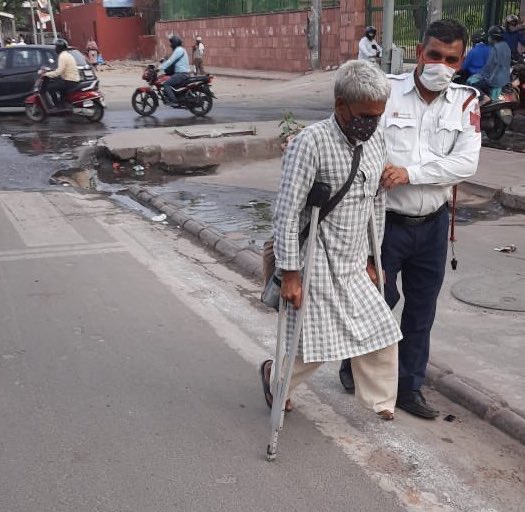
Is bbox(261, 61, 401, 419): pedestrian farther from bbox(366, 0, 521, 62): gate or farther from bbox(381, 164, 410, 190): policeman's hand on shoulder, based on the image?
bbox(366, 0, 521, 62): gate

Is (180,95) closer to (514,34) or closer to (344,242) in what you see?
(514,34)

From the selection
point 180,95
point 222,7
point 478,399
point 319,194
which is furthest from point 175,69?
point 222,7

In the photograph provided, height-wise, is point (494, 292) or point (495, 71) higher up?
point (495, 71)

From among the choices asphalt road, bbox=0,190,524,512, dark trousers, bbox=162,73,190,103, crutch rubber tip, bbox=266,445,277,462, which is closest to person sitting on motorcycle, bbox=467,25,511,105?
dark trousers, bbox=162,73,190,103

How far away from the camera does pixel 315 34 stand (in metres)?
28.3

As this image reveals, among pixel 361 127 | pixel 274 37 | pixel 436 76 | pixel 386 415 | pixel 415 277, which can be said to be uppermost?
pixel 436 76

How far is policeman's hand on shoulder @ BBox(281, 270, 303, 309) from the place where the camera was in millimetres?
3264

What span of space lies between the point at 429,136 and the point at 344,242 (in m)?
0.69

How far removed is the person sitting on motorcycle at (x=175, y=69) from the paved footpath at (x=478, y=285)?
7.54 meters

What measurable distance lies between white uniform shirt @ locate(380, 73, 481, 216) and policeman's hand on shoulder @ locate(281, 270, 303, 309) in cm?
70

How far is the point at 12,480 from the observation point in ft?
10.8

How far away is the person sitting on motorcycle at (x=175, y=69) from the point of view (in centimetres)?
1777

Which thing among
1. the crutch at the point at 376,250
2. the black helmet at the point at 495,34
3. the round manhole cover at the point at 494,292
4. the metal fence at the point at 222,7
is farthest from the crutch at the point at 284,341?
the metal fence at the point at 222,7

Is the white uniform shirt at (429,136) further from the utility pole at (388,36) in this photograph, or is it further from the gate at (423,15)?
the gate at (423,15)
